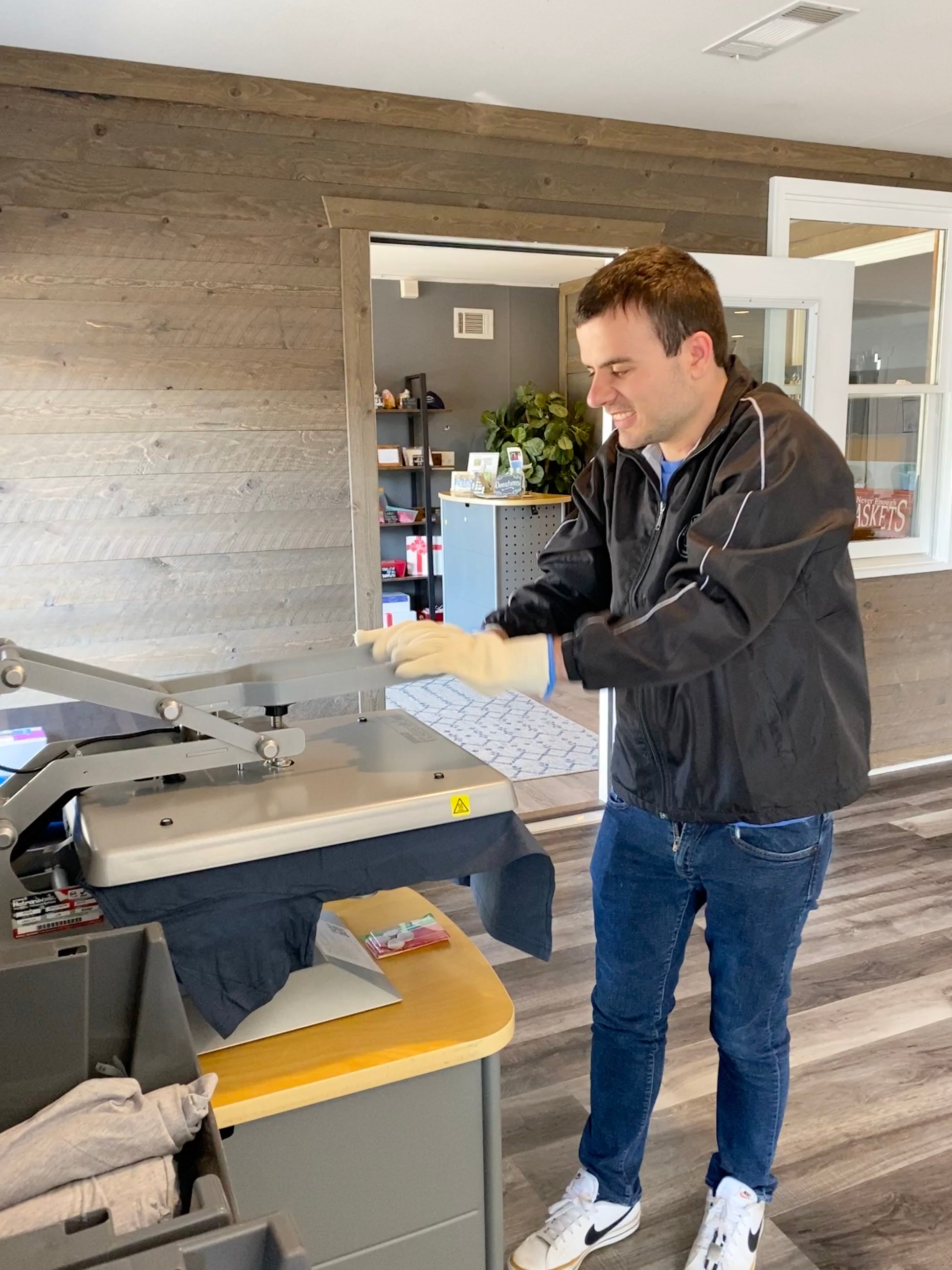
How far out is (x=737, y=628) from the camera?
129cm

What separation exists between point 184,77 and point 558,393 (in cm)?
452

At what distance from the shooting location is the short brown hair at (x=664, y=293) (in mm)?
1387

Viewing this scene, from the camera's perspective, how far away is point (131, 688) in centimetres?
109

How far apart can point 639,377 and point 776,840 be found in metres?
0.66

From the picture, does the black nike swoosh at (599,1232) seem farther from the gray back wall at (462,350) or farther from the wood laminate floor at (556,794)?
the gray back wall at (462,350)

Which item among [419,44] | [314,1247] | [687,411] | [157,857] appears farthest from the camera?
[419,44]

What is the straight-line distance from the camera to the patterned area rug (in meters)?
4.35

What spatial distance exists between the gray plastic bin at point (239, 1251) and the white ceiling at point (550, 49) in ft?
8.45

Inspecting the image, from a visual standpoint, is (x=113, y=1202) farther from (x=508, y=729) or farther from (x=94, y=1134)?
(x=508, y=729)

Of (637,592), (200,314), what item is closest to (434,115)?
(200,314)

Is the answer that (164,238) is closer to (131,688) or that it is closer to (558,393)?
(131,688)

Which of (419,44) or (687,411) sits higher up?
(419,44)

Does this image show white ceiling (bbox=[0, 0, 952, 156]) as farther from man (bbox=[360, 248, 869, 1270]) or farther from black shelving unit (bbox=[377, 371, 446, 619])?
black shelving unit (bbox=[377, 371, 446, 619])

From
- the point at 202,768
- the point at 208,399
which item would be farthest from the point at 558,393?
the point at 202,768
